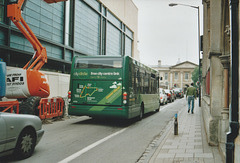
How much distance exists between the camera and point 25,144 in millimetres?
5613

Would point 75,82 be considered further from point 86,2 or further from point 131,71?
point 86,2

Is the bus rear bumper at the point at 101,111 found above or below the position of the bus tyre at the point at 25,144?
above

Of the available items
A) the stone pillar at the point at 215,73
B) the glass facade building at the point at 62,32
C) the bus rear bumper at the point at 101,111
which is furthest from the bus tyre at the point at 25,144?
the glass facade building at the point at 62,32

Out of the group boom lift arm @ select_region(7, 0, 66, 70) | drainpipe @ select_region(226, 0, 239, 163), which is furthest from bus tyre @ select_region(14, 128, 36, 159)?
boom lift arm @ select_region(7, 0, 66, 70)

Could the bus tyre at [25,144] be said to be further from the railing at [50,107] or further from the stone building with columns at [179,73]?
the stone building with columns at [179,73]

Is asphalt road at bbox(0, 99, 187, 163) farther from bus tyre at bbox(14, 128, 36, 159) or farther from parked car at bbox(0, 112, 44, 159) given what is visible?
parked car at bbox(0, 112, 44, 159)

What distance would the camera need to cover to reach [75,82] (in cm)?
1119

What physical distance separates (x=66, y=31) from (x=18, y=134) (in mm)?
19198

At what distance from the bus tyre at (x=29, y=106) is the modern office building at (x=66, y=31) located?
6.12m

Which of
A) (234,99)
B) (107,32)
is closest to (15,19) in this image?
(234,99)

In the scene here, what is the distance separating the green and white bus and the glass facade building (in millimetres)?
7172

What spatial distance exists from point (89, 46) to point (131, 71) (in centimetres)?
1783

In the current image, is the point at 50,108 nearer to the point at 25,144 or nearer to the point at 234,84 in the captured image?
the point at 25,144

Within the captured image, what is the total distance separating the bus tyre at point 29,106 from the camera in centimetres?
1089
